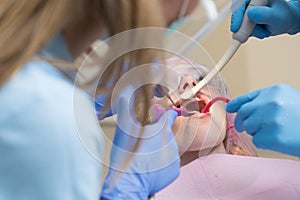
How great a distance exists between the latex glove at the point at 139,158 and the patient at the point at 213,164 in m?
0.11

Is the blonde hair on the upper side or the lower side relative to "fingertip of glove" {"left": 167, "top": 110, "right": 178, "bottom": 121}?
upper

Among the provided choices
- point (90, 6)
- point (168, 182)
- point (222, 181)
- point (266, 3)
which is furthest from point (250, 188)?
point (90, 6)

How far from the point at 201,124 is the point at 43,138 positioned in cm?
93

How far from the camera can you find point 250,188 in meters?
1.38

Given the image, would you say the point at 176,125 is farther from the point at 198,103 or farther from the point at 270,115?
the point at 270,115

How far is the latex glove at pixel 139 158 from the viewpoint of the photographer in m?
0.90

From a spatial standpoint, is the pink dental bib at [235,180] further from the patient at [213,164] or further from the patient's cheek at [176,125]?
the patient's cheek at [176,125]

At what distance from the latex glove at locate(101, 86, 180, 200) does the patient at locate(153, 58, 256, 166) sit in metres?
0.08

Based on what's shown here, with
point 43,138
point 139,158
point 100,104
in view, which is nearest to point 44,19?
point 43,138

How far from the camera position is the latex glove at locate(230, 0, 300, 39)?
120 centimetres

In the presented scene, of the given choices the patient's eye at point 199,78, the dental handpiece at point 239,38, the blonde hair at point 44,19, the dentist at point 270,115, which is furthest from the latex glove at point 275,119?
the blonde hair at point 44,19

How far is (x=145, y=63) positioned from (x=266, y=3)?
2.23 feet

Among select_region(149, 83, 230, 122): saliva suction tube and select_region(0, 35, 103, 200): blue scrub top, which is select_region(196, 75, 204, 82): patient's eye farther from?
select_region(0, 35, 103, 200): blue scrub top

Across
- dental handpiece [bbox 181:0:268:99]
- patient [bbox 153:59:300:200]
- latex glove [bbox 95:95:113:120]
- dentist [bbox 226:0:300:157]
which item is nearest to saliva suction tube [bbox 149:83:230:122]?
patient [bbox 153:59:300:200]
